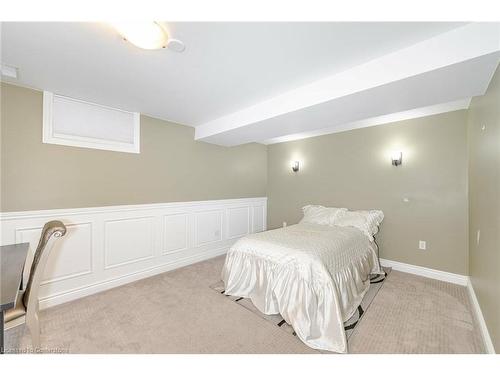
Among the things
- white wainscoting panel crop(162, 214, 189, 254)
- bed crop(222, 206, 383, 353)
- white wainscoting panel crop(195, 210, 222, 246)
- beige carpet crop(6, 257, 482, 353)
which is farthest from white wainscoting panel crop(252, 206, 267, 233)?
beige carpet crop(6, 257, 482, 353)

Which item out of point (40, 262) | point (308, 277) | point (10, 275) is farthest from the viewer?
point (308, 277)

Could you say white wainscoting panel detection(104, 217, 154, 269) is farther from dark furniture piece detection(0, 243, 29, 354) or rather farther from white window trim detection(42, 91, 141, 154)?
white window trim detection(42, 91, 141, 154)

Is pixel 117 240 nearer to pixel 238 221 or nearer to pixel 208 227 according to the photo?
pixel 208 227

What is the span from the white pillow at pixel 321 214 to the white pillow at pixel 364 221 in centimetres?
9

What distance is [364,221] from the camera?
119 inches

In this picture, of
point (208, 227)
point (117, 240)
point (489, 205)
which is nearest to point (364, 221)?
point (489, 205)

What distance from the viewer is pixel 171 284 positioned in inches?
106

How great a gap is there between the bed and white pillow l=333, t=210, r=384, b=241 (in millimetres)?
166

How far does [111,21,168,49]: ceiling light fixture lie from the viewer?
1246 mm

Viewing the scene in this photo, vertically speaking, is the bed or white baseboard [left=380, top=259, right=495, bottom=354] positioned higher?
the bed

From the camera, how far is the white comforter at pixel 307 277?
67.1 inches

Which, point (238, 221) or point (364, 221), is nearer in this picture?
point (364, 221)

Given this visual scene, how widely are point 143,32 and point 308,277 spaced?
2.25 metres
